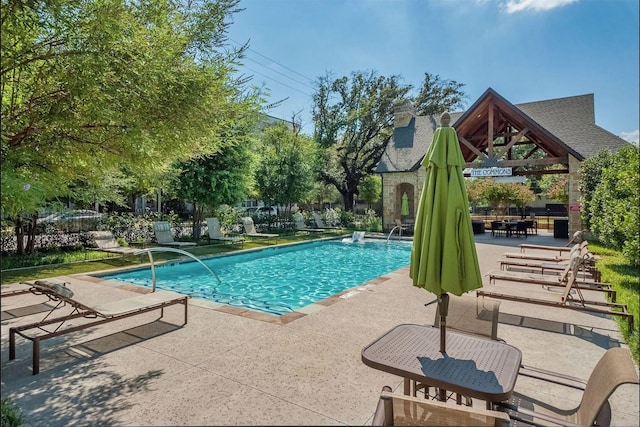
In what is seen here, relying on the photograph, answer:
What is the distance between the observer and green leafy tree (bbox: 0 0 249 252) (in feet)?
10.9

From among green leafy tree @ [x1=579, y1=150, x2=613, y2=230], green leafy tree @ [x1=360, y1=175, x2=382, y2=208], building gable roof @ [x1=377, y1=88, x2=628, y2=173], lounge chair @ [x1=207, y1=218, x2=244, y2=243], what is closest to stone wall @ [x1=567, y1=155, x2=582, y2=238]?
building gable roof @ [x1=377, y1=88, x2=628, y2=173]

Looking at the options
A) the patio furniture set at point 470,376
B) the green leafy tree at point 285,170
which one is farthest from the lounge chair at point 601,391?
the green leafy tree at point 285,170

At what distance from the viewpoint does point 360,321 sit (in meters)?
5.70

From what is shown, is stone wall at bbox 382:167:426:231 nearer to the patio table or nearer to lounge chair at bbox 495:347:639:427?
the patio table

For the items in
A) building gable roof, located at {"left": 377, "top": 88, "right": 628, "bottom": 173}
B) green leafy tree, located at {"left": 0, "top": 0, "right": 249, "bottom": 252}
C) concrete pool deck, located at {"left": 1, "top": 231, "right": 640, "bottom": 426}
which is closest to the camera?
concrete pool deck, located at {"left": 1, "top": 231, "right": 640, "bottom": 426}

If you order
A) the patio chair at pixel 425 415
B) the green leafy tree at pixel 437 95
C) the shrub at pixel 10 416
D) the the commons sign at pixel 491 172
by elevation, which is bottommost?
the shrub at pixel 10 416

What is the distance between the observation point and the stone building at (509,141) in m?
17.5

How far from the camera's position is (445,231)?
318cm

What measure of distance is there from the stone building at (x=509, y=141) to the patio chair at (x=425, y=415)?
17692mm

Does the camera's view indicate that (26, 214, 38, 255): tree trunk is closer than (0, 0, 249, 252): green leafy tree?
No

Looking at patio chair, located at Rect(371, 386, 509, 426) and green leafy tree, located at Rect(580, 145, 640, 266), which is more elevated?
green leafy tree, located at Rect(580, 145, 640, 266)

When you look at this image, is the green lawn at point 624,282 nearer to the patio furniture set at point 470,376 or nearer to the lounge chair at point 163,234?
the patio furniture set at point 470,376

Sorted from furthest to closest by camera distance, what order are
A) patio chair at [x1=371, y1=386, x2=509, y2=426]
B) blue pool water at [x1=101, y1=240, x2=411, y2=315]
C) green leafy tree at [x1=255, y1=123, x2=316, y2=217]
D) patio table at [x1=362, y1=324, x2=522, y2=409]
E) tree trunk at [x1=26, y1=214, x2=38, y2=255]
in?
green leafy tree at [x1=255, y1=123, x2=316, y2=217]
tree trunk at [x1=26, y1=214, x2=38, y2=255]
blue pool water at [x1=101, y1=240, x2=411, y2=315]
patio table at [x1=362, y1=324, x2=522, y2=409]
patio chair at [x1=371, y1=386, x2=509, y2=426]

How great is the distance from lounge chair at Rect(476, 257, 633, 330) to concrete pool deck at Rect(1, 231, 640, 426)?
34 cm
